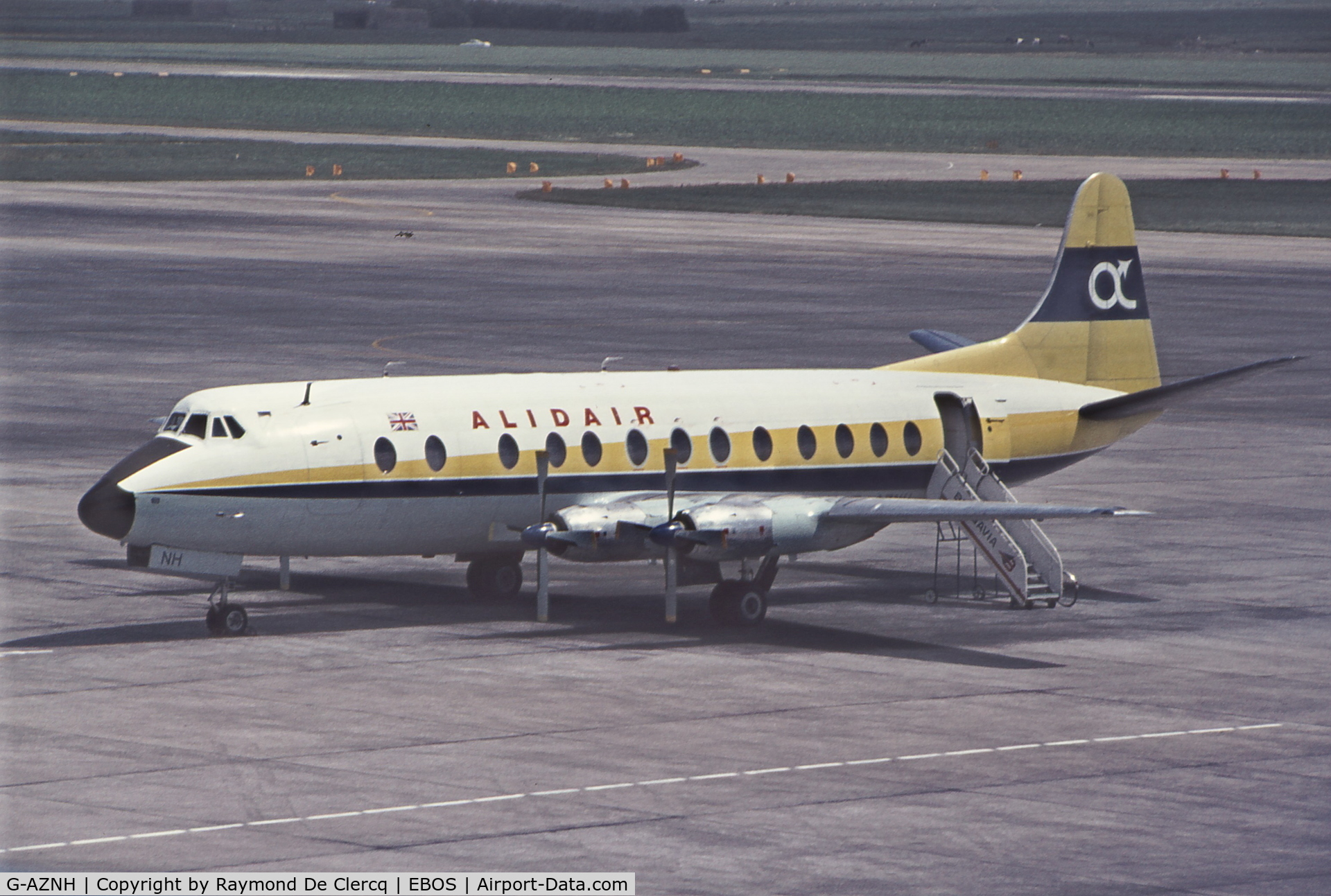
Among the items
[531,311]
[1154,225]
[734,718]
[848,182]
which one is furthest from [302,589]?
[848,182]

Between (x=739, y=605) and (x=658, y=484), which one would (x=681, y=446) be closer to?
(x=658, y=484)

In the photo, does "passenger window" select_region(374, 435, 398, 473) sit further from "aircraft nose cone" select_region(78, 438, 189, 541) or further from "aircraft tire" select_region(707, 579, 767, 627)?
"aircraft tire" select_region(707, 579, 767, 627)

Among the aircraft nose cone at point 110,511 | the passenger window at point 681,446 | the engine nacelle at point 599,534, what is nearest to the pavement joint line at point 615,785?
the engine nacelle at point 599,534

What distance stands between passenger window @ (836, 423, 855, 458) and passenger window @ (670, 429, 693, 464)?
2.58m

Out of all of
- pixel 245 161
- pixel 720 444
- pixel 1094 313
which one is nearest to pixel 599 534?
pixel 720 444

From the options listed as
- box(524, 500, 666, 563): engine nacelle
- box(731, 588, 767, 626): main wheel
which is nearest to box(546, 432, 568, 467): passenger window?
box(524, 500, 666, 563): engine nacelle

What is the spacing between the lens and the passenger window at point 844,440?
3606cm

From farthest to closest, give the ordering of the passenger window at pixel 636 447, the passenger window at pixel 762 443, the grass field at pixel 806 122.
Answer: the grass field at pixel 806 122, the passenger window at pixel 762 443, the passenger window at pixel 636 447

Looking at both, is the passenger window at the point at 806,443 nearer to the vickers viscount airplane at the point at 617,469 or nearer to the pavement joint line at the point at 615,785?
the vickers viscount airplane at the point at 617,469

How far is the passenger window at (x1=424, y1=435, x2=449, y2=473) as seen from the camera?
33250 millimetres

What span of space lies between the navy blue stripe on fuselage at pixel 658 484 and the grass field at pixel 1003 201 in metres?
69.4

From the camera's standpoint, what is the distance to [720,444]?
35.1 m

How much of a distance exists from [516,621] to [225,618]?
4.31m

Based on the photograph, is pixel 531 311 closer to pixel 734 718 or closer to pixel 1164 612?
pixel 1164 612
